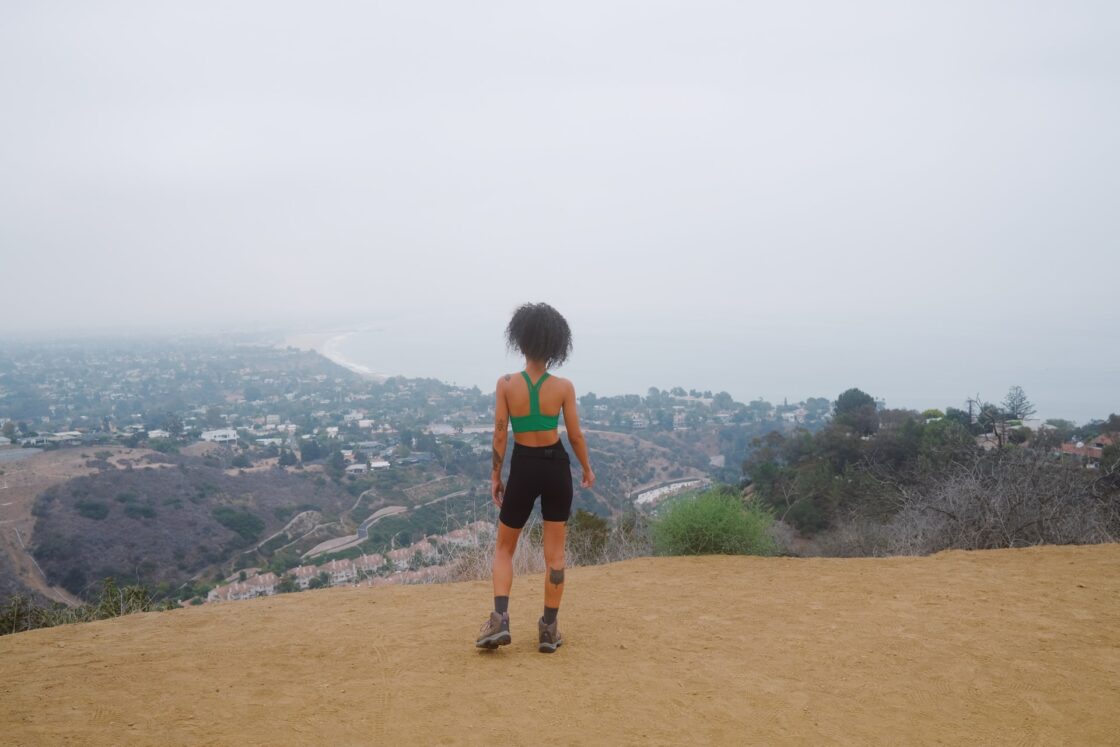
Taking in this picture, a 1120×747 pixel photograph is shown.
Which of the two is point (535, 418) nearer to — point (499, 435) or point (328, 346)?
point (499, 435)

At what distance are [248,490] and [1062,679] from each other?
19.0m

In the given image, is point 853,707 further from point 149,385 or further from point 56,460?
point 149,385

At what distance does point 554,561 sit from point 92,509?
15.5 meters

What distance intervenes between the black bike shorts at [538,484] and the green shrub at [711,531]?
13.4 ft

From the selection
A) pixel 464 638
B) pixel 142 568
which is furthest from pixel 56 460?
pixel 464 638

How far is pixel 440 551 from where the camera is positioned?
30.8 feet

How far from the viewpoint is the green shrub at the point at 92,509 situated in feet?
52.3

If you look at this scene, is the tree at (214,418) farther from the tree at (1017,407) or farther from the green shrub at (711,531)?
the tree at (1017,407)

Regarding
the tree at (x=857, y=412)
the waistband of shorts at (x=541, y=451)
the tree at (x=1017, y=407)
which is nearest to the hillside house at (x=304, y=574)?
the waistband of shorts at (x=541, y=451)

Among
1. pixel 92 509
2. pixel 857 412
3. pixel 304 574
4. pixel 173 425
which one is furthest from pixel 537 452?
pixel 173 425

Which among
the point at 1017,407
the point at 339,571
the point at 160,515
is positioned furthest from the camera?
the point at 160,515

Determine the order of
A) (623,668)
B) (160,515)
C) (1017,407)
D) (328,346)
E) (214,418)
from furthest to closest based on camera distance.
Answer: (328,346)
(214,418)
(160,515)
(1017,407)
(623,668)

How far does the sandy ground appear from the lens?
3363 millimetres

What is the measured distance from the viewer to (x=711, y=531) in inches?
321
